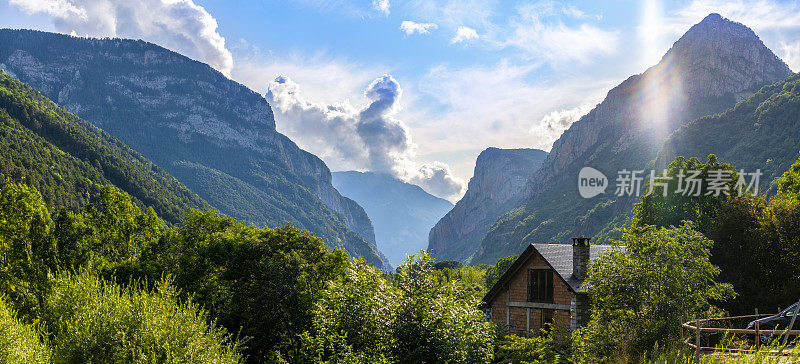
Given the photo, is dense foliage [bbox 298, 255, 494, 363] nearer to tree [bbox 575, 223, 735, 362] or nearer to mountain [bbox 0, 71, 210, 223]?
tree [bbox 575, 223, 735, 362]

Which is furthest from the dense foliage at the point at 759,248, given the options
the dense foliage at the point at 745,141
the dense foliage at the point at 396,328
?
the dense foliage at the point at 745,141

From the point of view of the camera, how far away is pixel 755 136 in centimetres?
14975

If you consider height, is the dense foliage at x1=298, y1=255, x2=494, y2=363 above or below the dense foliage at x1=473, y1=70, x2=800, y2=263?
below

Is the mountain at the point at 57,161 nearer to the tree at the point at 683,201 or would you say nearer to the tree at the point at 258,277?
the tree at the point at 258,277

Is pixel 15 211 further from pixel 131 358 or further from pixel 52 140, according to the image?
pixel 52 140

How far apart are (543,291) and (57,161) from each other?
466ft

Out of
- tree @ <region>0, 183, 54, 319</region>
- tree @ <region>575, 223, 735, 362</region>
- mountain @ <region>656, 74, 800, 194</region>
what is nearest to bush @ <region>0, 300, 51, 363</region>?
tree @ <region>0, 183, 54, 319</region>

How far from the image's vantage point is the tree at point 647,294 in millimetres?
19984

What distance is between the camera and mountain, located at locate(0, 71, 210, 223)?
4419 inches

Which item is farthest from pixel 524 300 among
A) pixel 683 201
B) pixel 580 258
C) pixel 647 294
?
pixel 683 201

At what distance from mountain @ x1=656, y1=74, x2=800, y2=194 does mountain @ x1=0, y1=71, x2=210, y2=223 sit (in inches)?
6429

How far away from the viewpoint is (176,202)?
549 feet

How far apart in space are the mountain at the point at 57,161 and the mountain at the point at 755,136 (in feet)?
536

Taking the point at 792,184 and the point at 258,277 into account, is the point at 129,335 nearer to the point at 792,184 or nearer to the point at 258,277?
the point at 258,277
